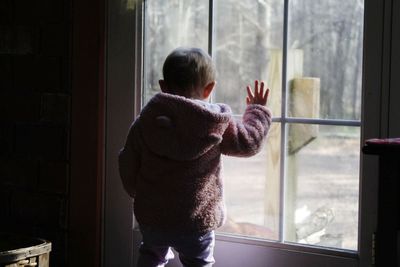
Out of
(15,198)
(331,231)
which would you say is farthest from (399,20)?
(15,198)

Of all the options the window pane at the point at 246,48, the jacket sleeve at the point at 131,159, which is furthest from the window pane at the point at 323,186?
the jacket sleeve at the point at 131,159

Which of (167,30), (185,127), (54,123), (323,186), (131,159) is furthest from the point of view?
(54,123)

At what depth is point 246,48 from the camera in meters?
1.99

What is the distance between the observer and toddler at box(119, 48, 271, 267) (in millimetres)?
1699

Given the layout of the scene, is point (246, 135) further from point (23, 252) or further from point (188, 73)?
point (23, 252)

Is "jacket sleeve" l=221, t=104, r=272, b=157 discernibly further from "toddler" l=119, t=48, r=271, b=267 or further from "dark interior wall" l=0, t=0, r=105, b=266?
"dark interior wall" l=0, t=0, r=105, b=266

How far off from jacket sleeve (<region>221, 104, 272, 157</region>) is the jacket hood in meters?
0.05

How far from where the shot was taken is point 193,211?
68.8 inches

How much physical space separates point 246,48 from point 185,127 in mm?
408

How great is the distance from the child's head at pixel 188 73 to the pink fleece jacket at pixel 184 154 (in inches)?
1.8

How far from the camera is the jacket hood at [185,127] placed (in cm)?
169

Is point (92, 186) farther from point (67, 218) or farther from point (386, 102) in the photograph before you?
point (386, 102)

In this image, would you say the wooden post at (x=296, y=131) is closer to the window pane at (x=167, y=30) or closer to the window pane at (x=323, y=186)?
the window pane at (x=323, y=186)

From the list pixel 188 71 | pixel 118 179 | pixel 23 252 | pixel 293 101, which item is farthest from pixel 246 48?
pixel 23 252
